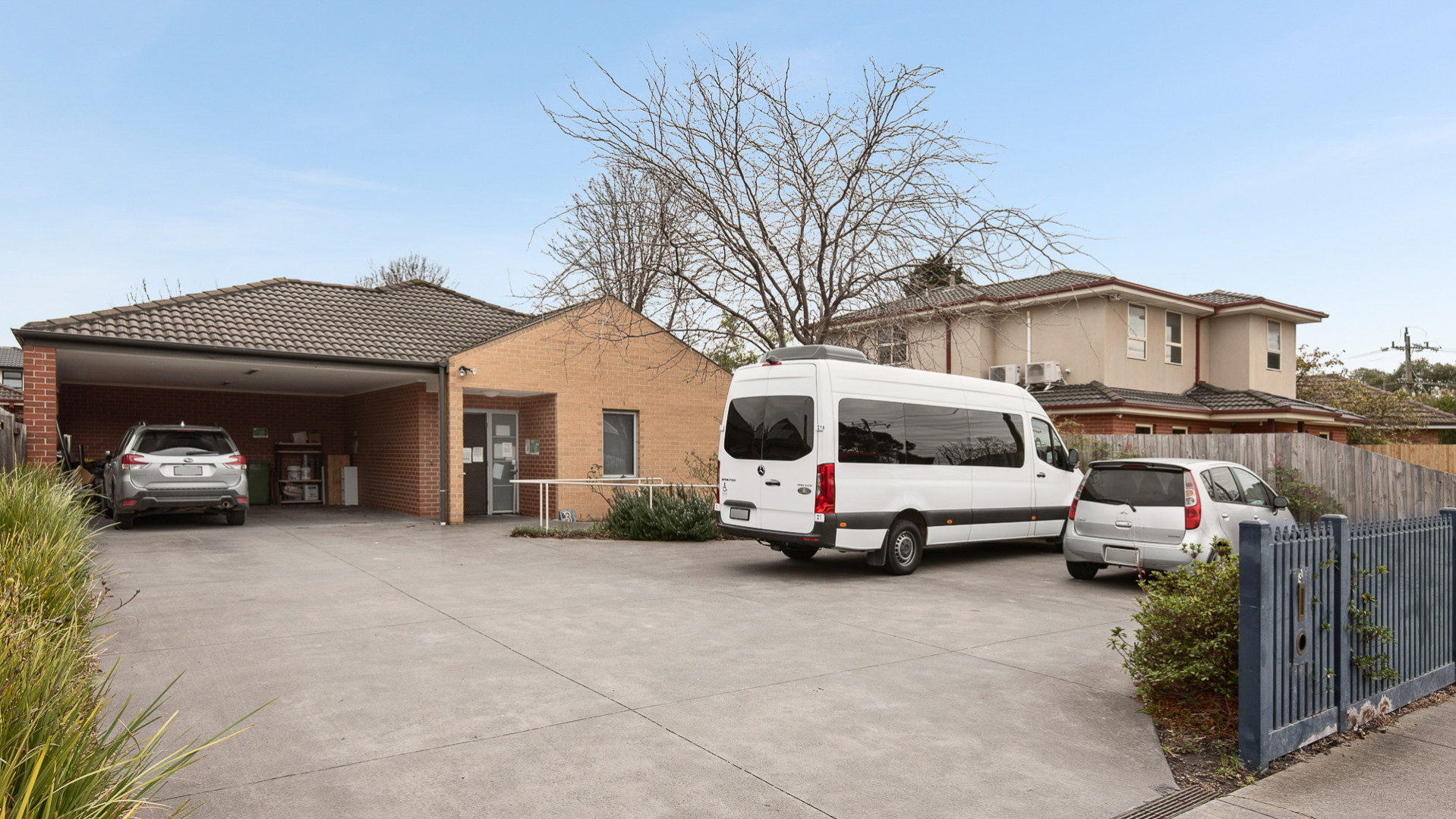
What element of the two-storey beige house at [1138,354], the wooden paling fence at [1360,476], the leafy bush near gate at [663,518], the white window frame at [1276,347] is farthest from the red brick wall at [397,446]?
the white window frame at [1276,347]

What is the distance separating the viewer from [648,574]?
33.6 feet

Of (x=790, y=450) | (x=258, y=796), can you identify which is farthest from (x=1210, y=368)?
(x=258, y=796)

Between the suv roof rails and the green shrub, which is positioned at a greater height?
the suv roof rails

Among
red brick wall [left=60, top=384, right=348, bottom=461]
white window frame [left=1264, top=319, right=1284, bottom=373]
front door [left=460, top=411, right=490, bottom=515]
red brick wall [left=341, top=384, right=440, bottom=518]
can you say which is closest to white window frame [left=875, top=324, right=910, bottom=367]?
front door [left=460, top=411, right=490, bottom=515]

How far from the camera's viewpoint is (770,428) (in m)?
10.3

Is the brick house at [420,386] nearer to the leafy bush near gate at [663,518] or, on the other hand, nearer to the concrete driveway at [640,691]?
the leafy bush near gate at [663,518]

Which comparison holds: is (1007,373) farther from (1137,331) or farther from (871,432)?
Answer: (871,432)

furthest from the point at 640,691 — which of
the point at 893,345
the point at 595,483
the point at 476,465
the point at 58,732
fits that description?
the point at 476,465

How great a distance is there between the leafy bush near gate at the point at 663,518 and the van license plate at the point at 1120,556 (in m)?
6.13

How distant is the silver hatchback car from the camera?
30.2ft

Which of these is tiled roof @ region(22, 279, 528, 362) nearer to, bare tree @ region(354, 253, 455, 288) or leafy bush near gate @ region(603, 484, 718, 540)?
leafy bush near gate @ region(603, 484, 718, 540)

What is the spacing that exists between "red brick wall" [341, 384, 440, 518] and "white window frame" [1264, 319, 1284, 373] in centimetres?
2340

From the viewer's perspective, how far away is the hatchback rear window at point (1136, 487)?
9383 millimetres

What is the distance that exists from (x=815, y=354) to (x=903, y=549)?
8.57ft
